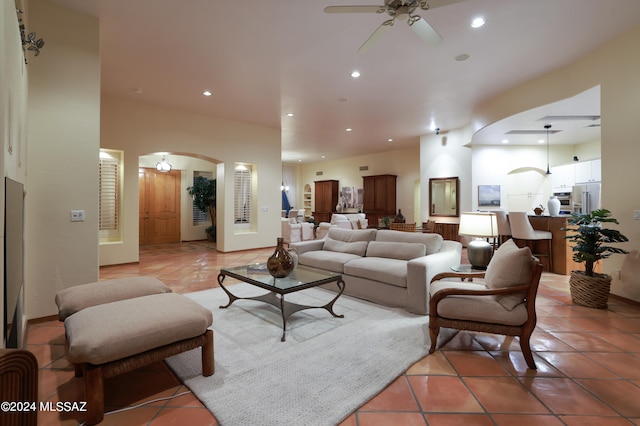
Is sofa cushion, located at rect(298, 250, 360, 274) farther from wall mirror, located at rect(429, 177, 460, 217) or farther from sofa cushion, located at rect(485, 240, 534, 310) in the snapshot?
wall mirror, located at rect(429, 177, 460, 217)

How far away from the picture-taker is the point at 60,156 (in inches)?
123

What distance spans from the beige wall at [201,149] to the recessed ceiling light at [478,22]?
17.3 ft

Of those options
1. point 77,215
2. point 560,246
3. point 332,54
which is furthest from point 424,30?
point 560,246

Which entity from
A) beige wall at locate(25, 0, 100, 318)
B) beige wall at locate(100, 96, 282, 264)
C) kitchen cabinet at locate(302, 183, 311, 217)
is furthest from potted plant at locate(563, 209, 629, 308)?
kitchen cabinet at locate(302, 183, 311, 217)

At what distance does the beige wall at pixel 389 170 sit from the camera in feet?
34.4

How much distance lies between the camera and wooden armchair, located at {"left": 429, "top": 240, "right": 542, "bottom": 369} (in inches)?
87.4

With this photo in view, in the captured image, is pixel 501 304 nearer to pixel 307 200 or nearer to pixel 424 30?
pixel 424 30

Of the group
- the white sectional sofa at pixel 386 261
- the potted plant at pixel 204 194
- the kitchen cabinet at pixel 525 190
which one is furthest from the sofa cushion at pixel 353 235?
the kitchen cabinet at pixel 525 190

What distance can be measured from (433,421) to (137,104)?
6.62 meters

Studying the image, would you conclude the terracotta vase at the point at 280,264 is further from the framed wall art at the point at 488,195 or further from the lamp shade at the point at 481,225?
the framed wall art at the point at 488,195

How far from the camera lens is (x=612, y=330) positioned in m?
2.89

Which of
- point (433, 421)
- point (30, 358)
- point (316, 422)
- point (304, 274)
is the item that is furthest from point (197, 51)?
point (433, 421)

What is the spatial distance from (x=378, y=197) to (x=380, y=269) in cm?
773

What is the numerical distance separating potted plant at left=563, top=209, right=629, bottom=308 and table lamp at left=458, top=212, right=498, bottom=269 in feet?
4.61
